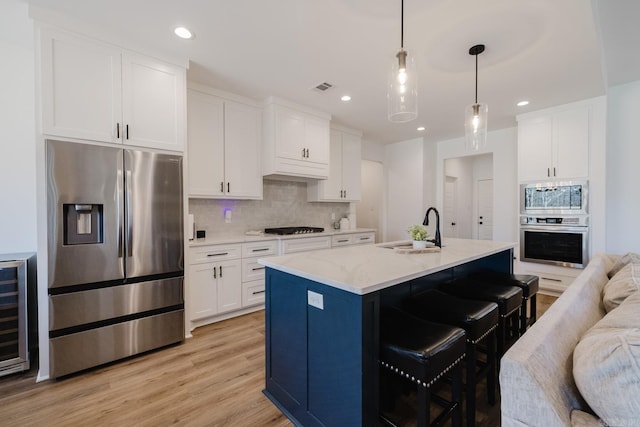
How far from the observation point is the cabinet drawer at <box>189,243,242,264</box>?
286cm

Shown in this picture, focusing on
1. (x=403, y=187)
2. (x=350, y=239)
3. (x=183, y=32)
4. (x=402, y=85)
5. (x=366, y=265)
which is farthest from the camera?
(x=403, y=187)

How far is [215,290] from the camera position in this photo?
300cm

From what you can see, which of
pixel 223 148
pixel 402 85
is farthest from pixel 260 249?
pixel 402 85

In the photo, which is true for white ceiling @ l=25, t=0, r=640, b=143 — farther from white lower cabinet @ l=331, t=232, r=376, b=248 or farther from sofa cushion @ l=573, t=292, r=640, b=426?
sofa cushion @ l=573, t=292, r=640, b=426

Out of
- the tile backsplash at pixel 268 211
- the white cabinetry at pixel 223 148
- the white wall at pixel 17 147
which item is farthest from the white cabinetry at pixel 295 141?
the white wall at pixel 17 147

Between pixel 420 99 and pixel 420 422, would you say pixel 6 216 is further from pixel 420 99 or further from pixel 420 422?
pixel 420 99

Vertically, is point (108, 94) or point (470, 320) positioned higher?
point (108, 94)

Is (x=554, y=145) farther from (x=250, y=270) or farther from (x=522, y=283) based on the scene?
(x=250, y=270)

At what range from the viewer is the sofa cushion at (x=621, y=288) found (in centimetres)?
133

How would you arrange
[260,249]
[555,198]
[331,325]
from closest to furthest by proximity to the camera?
[331,325], [260,249], [555,198]

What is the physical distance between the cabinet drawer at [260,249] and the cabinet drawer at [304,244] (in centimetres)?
12

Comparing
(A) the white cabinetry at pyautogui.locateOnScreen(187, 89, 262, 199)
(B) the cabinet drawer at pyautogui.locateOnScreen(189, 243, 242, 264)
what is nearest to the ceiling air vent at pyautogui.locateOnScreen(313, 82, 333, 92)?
(A) the white cabinetry at pyautogui.locateOnScreen(187, 89, 262, 199)

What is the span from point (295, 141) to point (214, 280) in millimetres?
2034

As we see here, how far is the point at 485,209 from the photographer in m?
6.78
